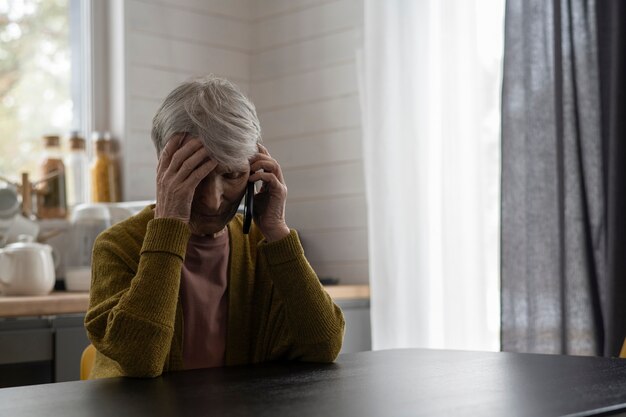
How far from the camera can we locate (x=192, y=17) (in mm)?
3045

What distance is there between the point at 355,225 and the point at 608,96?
3.11 ft

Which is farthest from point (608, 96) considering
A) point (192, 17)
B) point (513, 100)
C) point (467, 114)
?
point (192, 17)

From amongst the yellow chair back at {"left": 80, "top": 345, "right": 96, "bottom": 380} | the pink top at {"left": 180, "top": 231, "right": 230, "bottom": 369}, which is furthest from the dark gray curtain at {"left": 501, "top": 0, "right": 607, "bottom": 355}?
the yellow chair back at {"left": 80, "top": 345, "right": 96, "bottom": 380}

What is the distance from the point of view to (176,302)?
1319mm

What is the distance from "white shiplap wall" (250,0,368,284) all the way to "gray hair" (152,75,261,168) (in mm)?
1477

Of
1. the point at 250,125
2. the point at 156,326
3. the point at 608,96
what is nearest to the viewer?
the point at 156,326

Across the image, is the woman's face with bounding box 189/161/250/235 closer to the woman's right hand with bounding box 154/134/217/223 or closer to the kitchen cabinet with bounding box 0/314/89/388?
the woman's right hand with bounding box 154/134/217/223

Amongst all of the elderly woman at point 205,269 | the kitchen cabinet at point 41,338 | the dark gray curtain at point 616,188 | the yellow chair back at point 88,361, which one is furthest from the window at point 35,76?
the dark gray curtain at point 616,188

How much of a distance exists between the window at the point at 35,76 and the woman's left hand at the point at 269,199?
4.99 feet

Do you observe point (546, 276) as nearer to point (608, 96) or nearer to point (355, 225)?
point (608, 96)

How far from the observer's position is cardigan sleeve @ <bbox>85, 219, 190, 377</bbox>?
124 centimetres

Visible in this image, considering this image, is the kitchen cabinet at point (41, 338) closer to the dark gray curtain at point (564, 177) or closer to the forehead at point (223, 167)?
the forehead at point (223, 167)

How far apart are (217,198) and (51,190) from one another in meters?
1.37

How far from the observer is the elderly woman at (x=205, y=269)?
1281 millimetres
